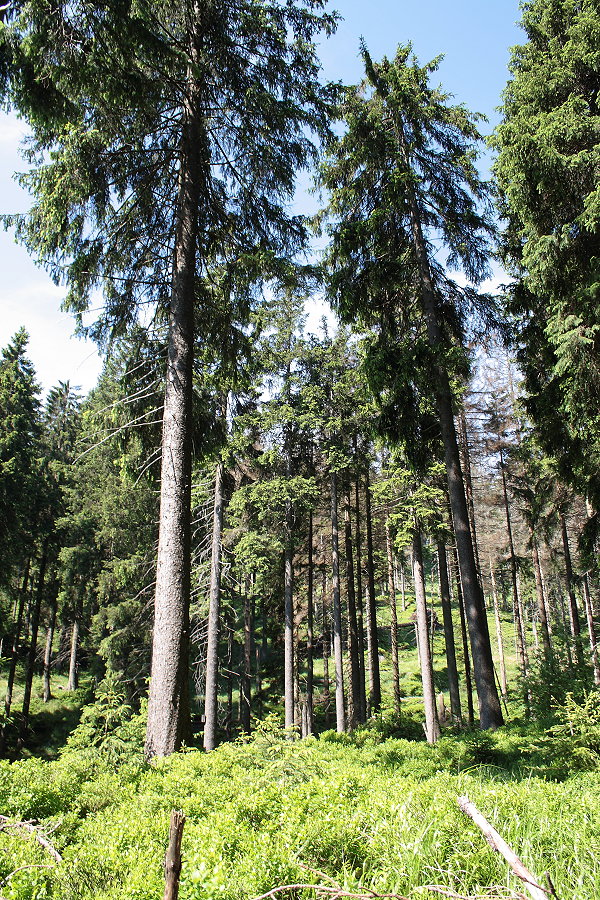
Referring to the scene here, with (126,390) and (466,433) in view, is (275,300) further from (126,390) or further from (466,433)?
(126,390)

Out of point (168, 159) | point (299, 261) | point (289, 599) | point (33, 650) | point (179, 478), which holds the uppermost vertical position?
point (168, 159)

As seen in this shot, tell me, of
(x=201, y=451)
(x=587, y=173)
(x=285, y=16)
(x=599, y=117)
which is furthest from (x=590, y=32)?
(x=201, y=451)

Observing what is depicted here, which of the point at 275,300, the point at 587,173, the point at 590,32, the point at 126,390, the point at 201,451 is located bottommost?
the point at 201,451

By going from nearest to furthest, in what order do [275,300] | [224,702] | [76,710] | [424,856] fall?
[424,856], [275,300], [76,710], [224,702]

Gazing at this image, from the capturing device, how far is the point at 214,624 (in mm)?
16141

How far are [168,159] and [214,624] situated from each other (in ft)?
42.1

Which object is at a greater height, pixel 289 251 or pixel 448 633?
pixel 289 251

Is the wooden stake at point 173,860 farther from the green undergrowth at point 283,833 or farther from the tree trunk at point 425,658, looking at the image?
the tree trunk at point 425,658

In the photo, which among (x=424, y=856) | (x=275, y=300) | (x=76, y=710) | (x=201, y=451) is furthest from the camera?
(x=76, y=710)

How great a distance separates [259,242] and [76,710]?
2512cm

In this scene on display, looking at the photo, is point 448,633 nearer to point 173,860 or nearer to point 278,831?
point 278,831

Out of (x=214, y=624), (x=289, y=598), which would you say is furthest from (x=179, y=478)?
(x=289, y=598)

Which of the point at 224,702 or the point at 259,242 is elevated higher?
the point at 259,242

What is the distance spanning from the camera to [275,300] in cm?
1975
